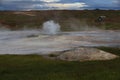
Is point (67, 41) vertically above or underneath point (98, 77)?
underneath

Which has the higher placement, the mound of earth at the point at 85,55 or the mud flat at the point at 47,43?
the mound of earth at the point at 85,55

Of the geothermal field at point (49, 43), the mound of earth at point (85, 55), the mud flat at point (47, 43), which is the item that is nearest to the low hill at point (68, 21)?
the geothermal field at point (49, 43)

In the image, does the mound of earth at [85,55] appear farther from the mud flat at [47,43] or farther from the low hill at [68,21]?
the low hill at [68,21]

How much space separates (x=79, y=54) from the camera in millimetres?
25594

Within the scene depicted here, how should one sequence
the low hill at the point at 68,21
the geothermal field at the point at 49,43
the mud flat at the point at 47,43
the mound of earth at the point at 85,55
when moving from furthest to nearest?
the low hill at the point at 68,21, the geothermal field at the point at 49,43, the mud flat at the point at 47,43, the mound of earth at the point at 85,55

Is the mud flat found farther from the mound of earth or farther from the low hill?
the low hill

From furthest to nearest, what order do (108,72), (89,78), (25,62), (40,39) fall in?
(40,39)
(25,62)
(108,72)
(89,78)

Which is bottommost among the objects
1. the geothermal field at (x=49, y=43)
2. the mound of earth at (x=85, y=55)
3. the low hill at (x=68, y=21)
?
the low hill at (x=68, y=21)

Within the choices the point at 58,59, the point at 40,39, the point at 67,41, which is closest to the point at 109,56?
the point at 58,59

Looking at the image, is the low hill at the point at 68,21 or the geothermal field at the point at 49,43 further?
the low hill at the point at 68,21

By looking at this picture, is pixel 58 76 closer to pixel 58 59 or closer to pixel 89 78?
pixel 89 78

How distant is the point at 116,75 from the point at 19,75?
15.5ft

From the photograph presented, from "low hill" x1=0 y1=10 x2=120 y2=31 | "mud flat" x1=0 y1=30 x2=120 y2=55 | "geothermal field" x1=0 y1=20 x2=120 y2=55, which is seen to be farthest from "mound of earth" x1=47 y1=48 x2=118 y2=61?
"low hill" x1=0 y1=10 x2=120 y2=31

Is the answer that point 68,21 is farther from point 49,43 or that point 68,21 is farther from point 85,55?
point 85,55
